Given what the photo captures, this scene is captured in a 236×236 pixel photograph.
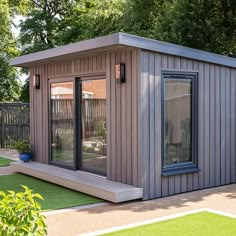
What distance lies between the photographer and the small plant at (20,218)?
2520mm

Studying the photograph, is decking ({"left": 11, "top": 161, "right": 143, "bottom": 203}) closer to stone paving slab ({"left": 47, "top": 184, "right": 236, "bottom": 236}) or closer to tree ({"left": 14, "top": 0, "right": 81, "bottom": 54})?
stone paving slab ({"left": 47, "top": 184, "right": 236, "bottom": 236})

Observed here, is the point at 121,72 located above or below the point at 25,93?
below

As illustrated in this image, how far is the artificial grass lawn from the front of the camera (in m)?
4.54

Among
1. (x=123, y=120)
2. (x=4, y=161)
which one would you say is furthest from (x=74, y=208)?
(x=4, y=161)

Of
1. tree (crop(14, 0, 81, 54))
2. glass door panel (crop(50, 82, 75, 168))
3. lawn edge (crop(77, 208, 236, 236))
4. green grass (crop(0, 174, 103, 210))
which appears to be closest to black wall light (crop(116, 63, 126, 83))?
glass door panel (crop(50, 82, 75, 168))

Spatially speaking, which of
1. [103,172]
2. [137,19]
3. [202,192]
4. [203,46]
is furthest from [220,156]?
[137,19]

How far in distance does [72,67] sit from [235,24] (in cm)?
679

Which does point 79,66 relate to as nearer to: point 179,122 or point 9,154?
point 179,122

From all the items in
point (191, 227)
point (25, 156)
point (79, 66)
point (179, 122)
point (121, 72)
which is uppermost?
point (79, 66)

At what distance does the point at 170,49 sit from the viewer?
639 cm

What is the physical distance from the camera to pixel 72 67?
302 inches

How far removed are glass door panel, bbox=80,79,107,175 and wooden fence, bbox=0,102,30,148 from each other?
5870mm

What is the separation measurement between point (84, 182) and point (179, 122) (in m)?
1.85

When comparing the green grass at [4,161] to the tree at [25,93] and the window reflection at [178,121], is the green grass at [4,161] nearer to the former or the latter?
the window reflection at [178,121]
